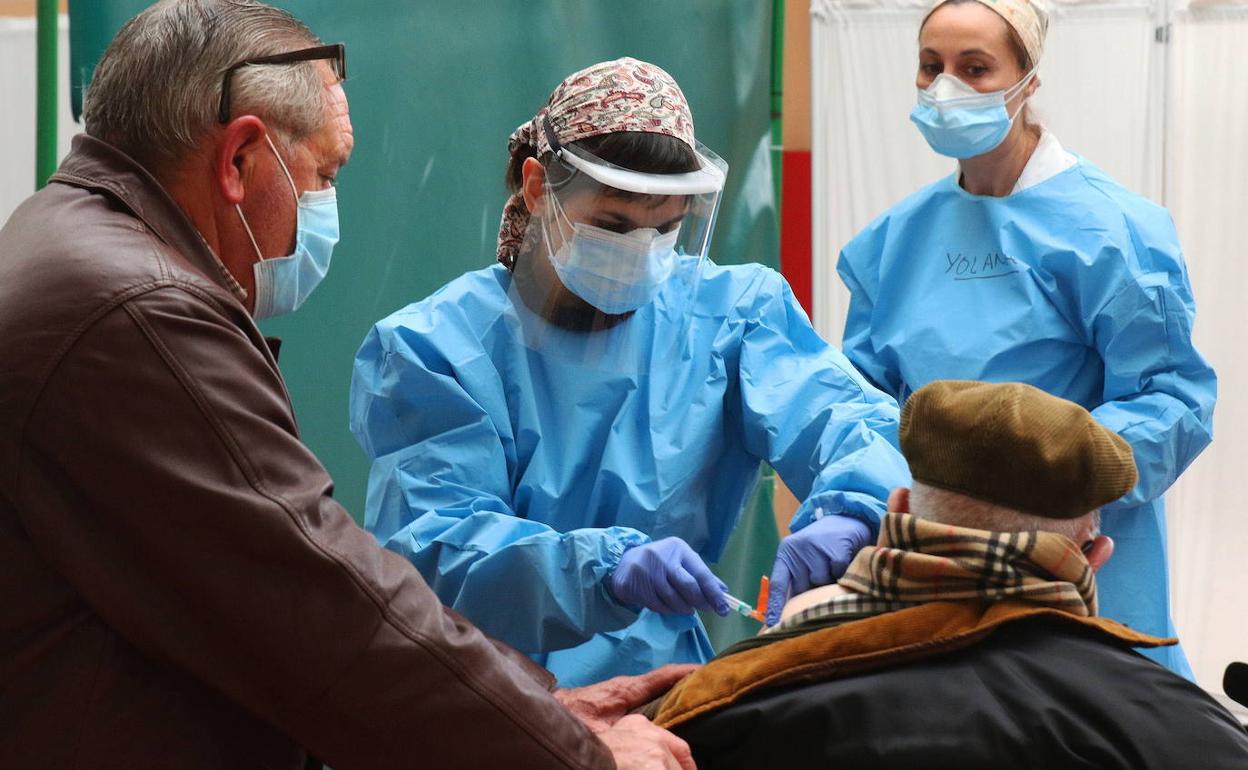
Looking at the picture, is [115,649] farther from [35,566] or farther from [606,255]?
[606,255]

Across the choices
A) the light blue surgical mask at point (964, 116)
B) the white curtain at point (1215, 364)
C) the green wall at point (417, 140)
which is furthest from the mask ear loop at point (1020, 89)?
the white curtain at point (1215, 364)

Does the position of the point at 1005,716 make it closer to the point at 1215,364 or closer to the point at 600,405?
the point at 600,405

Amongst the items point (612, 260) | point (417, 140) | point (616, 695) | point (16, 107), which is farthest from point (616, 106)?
point (16, 107)

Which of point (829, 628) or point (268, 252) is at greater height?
point (268, 252)

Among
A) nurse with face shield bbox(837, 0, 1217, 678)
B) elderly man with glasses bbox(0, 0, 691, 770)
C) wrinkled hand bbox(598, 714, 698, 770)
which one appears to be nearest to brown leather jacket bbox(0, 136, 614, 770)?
elderly man with glasses bbox(0, 0, 691, 770)

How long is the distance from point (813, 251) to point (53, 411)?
3.40 m

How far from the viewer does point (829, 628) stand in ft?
4.88

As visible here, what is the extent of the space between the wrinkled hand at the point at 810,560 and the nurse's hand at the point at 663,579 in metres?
0.08

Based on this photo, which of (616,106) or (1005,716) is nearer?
(1005,716)

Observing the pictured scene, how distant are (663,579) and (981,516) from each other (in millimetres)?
468

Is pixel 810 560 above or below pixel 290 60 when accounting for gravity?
below

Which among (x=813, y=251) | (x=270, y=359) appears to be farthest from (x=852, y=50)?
(x=270, y=359)

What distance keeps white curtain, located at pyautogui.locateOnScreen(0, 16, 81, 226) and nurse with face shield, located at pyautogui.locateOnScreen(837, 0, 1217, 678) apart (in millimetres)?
2565

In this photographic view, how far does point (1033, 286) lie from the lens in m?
2.77
